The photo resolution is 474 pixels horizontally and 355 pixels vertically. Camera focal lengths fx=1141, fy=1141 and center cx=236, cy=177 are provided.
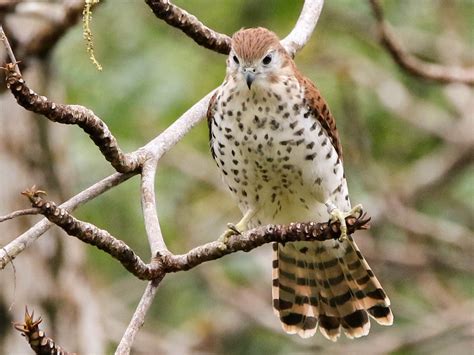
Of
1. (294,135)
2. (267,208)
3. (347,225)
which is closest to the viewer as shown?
(347,225)

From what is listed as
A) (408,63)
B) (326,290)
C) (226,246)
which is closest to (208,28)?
(226,246)

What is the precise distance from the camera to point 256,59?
462 centimetres

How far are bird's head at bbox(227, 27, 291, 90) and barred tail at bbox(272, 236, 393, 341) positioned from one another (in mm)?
940

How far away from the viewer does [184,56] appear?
786 centimetres

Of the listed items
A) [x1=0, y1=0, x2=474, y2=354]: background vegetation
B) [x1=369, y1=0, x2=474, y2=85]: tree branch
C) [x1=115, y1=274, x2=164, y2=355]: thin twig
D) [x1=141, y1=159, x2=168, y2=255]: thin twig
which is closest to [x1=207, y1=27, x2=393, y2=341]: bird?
[x1=141, y1=159, x2=168, y2=255]: thin twig

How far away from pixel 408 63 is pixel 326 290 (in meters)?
1.30

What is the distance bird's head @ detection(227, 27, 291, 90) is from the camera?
4.62m

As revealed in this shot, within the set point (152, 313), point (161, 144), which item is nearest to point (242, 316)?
point (152, 313)

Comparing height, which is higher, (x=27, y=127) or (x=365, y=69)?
(x=365, y=69)

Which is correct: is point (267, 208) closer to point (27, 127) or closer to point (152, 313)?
point (27, 127)

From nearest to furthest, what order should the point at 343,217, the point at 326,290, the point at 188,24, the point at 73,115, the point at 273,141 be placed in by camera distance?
the point at 73,115
the point at 343,217
the point at 188,24
the point at 273,141
the point at 326,290

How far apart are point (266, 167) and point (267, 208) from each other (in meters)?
0.36

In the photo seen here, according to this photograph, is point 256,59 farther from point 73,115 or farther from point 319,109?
point 73,115

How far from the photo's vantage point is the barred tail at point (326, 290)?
17.1 feet
